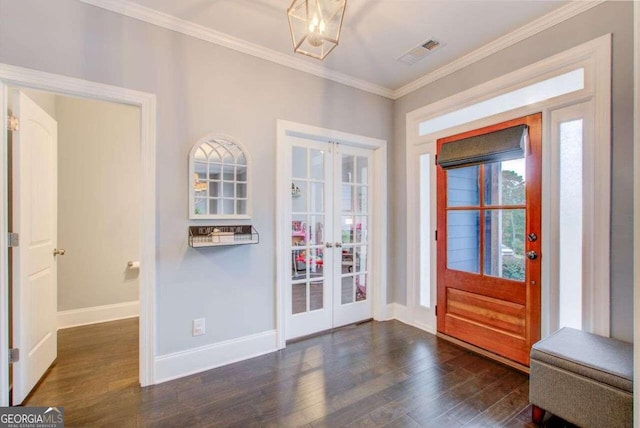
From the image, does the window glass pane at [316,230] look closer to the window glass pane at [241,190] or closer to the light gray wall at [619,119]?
the window glass pane at [241,190]

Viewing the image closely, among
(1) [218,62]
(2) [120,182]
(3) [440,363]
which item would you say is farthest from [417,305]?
(2) [120,182]

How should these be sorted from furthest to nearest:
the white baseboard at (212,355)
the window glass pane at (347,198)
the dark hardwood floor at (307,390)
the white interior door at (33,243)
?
1. the window glass pane at (347,198)
2. the white baseboard at (212,355)
3. the white interior door at (33,243)
4. the dark hardwood floor at (307,390)

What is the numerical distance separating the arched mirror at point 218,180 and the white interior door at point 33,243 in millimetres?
1065

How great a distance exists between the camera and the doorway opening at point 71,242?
1.99m

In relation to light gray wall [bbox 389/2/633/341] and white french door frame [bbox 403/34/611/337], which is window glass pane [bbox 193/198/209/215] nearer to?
white french door frame [bbox 403/34/611/337]

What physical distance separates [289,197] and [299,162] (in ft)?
1.31

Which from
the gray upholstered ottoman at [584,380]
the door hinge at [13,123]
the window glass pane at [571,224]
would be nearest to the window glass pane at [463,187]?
the window glass pane at [571,224]

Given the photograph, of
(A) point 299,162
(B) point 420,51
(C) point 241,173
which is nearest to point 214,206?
(C) point 241,173

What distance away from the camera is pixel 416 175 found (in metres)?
3.34

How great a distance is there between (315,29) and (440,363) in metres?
2.70

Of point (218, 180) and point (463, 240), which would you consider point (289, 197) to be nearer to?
point (218, 180)

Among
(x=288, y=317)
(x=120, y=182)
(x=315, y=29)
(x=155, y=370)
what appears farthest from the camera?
(x=120, y=182)

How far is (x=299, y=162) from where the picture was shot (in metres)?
3.04

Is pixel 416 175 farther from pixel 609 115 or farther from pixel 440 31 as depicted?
pixel 609 115
